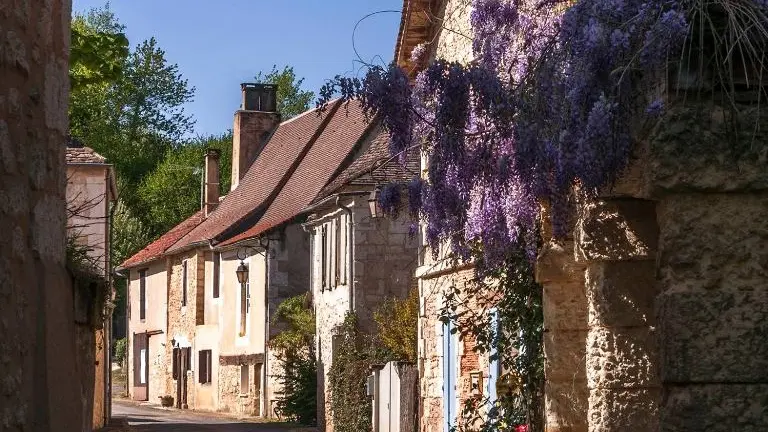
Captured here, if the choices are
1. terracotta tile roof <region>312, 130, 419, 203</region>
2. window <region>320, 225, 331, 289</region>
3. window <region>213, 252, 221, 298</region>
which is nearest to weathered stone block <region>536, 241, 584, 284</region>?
terracotta tile roof <region>312, 130, 419, 203</region>

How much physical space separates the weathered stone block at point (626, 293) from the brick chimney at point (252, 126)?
114ft

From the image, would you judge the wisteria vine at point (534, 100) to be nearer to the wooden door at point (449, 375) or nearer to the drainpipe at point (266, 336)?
the wooden door at point (449, 375)

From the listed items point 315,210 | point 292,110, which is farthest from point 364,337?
point 292,110

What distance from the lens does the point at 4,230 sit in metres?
6.17

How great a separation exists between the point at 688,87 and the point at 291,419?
2522cm

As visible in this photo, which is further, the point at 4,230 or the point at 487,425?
the point at 487,425

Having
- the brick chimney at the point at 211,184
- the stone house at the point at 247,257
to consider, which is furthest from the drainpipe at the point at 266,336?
the brick chimney at the point at 211,184

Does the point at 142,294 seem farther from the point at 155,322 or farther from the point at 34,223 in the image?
the point at 34,223

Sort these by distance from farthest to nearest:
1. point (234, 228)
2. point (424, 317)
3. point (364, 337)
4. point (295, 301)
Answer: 1. point (234, 228)
2. point (295, 301)
3. point (364, 337)
4. point (424, 317)

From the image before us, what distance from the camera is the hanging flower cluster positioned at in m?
6.82

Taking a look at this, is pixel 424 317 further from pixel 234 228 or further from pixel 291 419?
pixel 234 228

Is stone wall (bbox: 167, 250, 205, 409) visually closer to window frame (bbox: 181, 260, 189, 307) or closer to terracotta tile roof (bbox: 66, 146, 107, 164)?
window frame (bbox: 181, 260, 189, 307)

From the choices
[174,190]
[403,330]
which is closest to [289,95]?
[174,190]

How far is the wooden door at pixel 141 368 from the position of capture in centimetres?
4697
